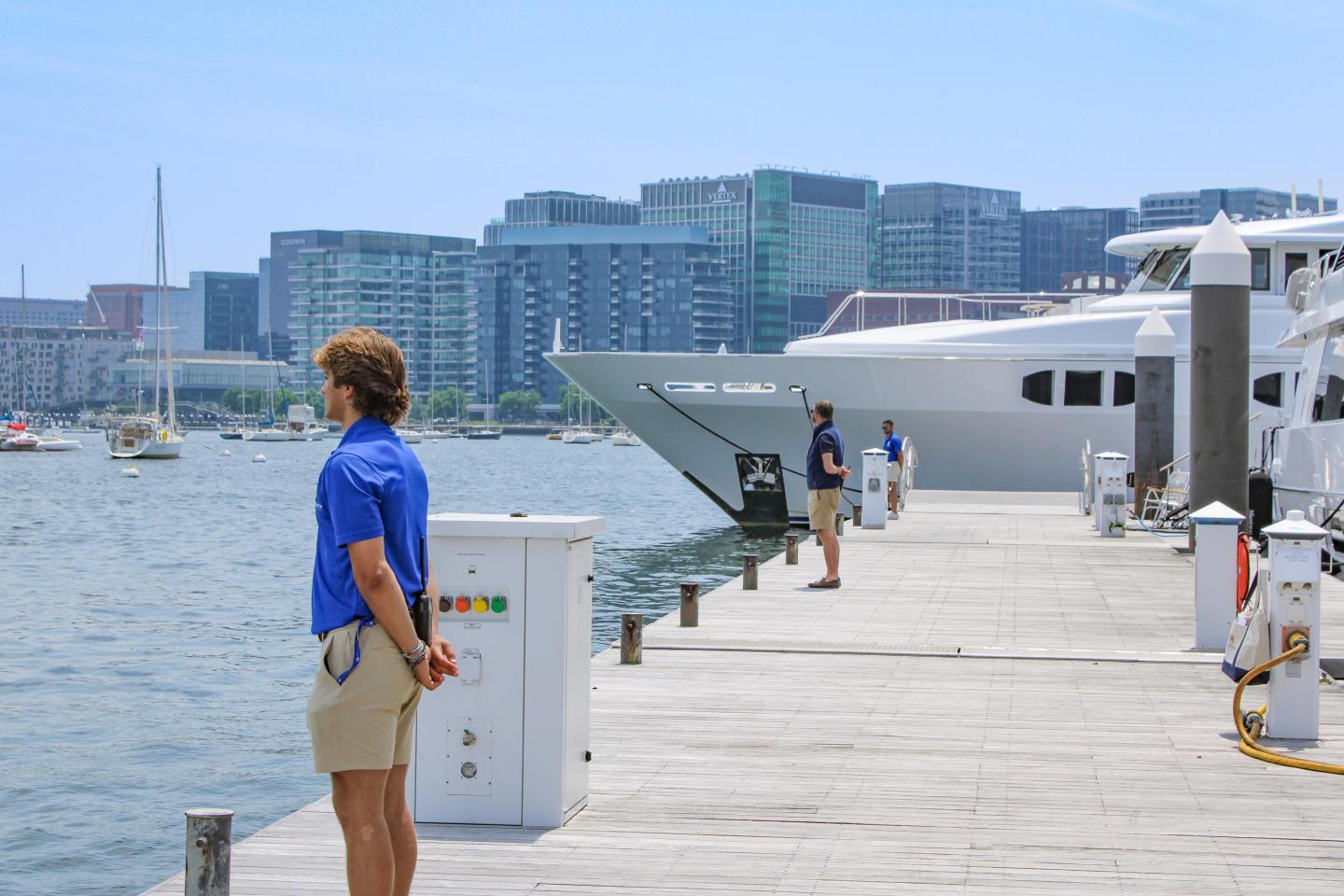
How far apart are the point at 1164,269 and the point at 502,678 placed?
1230 inches

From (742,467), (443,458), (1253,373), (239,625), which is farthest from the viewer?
(443,458)

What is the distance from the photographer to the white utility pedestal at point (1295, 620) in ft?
28.9

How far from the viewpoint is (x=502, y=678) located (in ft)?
22.6

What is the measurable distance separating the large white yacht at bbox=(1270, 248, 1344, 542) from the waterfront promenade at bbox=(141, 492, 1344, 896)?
25.2 ft

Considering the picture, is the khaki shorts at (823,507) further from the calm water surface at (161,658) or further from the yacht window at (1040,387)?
the yacht window at (1040,387)

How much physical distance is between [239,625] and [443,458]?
116 m

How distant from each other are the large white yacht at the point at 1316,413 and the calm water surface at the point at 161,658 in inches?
361

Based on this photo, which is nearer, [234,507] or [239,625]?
[239,625]

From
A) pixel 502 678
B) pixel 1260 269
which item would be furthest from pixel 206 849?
pixel 1260 269

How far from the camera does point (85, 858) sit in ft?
37.3

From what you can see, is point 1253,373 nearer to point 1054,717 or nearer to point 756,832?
point 1054,717

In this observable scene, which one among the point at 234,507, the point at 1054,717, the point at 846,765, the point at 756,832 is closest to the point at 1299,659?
the point at 1054,717

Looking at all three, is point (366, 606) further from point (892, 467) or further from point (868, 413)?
point (868, 413)

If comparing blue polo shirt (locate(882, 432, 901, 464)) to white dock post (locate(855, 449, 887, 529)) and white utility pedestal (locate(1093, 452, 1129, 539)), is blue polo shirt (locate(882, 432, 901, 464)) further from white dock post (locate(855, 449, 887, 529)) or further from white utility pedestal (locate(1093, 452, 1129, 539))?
white utility pedestal (locate(1093, 452, 1129, 539))
